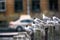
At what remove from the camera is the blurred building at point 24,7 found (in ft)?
111

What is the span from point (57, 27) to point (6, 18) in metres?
23.8

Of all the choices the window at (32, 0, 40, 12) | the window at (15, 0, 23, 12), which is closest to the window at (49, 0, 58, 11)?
the window at (32, 0, 40, 12)

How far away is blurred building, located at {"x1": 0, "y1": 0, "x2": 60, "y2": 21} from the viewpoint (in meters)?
33.9

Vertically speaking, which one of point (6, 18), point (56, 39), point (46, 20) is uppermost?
point (46, 20)

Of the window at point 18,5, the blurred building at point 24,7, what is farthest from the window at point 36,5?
the window at point 18,5

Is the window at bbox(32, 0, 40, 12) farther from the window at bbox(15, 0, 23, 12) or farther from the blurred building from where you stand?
the window at bbox(15, 0, 23, 12)

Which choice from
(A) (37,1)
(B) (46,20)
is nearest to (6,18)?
(A) (37,1)

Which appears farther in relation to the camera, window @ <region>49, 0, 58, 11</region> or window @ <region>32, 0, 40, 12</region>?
window @ <region>49, 0, 58, 11</region>

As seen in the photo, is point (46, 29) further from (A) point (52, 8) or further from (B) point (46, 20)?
(A) point (52, 8)

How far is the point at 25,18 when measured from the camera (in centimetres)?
2809

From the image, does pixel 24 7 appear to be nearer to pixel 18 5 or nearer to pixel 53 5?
pixel 18 5

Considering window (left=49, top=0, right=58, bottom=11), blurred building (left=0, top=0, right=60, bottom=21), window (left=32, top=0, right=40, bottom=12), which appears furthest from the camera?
window (left=49, top=0, right=58, bottom=11)

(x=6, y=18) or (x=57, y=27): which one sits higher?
(x=57, y=27)

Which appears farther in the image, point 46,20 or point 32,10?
point 32,10
